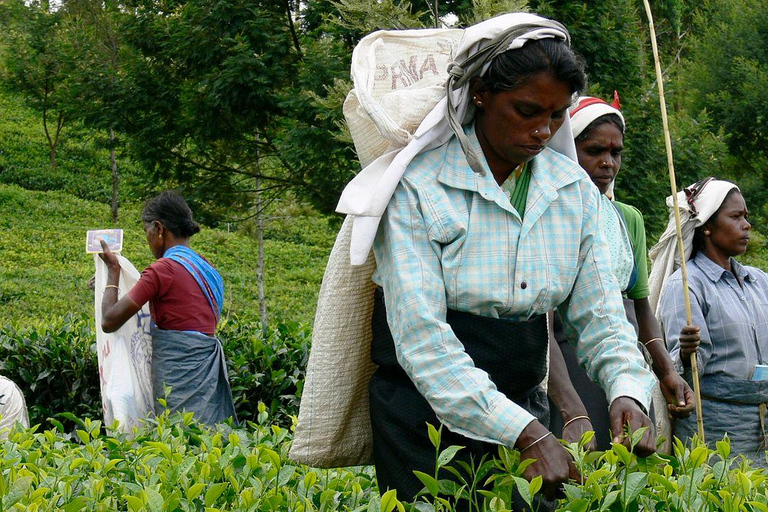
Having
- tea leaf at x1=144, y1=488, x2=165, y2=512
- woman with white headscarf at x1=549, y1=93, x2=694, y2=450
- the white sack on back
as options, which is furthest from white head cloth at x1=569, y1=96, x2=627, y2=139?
the white sack on back

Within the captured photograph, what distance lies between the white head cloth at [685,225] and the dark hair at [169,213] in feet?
8.19

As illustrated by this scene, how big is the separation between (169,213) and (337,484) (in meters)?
3.00

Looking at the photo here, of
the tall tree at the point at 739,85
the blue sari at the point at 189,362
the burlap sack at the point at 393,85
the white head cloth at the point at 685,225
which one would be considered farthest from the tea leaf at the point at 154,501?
the tall tree at the point at 739,85

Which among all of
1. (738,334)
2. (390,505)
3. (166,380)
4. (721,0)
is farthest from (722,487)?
(721,0)

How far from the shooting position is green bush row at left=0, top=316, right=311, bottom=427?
6.18 meters

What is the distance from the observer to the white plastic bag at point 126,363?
500cm

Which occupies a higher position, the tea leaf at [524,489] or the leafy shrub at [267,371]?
the tea leaf at [524,489]

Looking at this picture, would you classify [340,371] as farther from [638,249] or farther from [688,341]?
[688,341]

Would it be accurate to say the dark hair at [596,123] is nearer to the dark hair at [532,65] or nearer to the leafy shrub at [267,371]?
the dark hair at [532,65]

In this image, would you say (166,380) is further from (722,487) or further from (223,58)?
(223,58)

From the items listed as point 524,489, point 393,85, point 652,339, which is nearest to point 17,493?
point 524,489

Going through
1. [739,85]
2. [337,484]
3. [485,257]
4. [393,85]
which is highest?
[739,85]

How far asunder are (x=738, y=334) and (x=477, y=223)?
8.23 ft

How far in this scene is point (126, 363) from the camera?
5.10m
